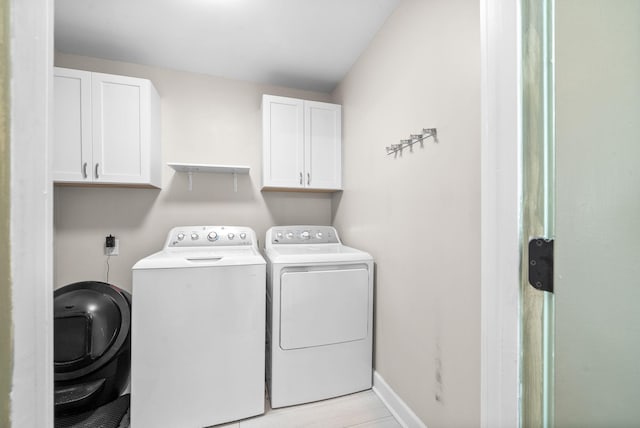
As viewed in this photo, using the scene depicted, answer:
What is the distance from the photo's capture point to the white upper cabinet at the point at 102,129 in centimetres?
182

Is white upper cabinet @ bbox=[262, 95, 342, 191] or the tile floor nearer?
the tile floor

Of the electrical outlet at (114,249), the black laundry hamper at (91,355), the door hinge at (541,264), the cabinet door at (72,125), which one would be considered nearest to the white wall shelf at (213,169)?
the cabinet door at (72,125)

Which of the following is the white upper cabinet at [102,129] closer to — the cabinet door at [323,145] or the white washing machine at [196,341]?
the white washing machine at [196,341]

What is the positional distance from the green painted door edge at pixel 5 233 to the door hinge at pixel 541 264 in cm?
91

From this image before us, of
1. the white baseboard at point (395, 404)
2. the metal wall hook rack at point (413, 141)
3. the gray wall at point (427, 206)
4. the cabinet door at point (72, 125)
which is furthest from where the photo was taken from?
the cabinet door at point (72, 125)

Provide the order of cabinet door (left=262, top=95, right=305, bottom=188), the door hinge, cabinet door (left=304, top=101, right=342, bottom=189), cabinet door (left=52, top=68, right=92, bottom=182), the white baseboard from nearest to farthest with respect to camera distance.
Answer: the door hinge, the white baseboard, cabinet door (left=52, top=68, right=92, bottom=182), cabinet door (left=262, top=95, right=305, bottom=188), cabinet door (left=304, top=101, right=342, bottom=189)

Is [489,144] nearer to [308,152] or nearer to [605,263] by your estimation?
[605,263]

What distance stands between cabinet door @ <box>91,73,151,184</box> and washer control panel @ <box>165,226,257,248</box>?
0.48 meters

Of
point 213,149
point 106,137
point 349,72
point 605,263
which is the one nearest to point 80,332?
point 106,137

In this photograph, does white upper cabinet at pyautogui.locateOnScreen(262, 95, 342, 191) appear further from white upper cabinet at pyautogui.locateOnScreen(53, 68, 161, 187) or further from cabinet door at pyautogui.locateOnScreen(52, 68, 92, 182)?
cabinet door at pyautogui.locateOnScreen(52, 68, 92, 182)

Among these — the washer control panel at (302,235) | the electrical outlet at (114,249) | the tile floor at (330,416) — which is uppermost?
the washer control panel at (302,235)

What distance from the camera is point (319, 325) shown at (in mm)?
1728

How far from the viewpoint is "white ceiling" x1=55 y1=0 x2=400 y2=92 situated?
1609 millimetres

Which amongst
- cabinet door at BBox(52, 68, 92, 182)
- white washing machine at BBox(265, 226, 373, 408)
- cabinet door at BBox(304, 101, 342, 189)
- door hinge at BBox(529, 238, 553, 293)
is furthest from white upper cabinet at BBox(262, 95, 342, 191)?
door hinge at BBox(529, 238, 553, 293)
